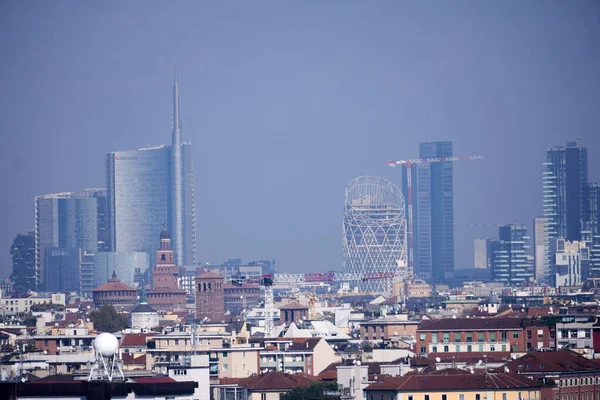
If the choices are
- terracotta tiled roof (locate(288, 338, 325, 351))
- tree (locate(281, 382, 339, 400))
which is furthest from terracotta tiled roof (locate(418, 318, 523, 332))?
tree (locate(281, 382, 339, 400))

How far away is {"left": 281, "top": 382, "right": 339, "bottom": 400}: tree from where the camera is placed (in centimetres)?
8512

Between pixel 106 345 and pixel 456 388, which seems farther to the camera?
pixel 456 388

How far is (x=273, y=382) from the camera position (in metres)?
91.6

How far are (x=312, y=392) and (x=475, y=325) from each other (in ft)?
117

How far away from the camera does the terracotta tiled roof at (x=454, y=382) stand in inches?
3273

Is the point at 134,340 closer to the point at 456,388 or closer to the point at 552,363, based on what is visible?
the point at 552,363

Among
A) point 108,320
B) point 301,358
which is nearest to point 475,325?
point 301,358

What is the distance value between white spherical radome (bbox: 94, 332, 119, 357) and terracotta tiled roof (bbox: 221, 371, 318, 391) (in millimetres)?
31724

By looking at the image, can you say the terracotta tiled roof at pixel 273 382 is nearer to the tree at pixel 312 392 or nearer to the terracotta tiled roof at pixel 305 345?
the tree at pixel 312 392

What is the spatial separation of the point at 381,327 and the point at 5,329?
2439 cm

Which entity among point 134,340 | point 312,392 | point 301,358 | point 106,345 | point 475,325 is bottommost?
point 301,358

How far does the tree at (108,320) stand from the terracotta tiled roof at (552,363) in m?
75.6

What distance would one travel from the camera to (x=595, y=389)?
92.2 metres

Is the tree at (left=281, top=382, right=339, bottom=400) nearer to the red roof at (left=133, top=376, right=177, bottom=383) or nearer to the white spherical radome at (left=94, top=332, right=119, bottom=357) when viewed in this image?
the red roof at (left=133, top=376, right=177, bottom=383)
